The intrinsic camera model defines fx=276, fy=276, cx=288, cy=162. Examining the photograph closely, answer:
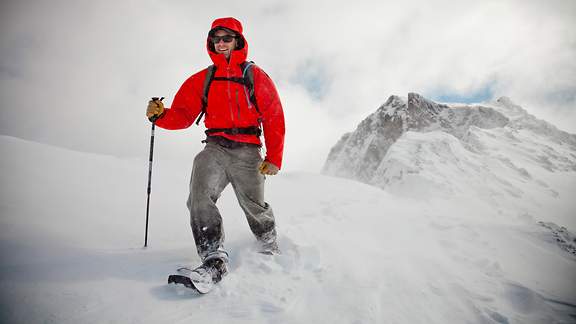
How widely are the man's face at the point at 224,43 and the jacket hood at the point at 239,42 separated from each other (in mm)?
48

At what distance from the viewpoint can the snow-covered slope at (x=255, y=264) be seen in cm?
192

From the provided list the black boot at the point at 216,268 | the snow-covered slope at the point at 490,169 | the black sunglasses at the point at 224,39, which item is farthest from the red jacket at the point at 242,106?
the snow-covered slope at the point at 490,169

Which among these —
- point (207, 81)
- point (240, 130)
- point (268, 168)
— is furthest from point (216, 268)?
point (207, 81)

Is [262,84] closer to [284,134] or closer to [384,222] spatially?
[284,134]

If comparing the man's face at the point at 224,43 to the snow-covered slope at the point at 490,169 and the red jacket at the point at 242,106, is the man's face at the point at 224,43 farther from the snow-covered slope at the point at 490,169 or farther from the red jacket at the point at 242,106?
the snow-covered slope at the point at 490,169

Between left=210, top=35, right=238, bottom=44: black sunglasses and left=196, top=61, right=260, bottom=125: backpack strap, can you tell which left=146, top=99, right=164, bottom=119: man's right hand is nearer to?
left=196, top=61, right=260, bottom=125: backpack strap

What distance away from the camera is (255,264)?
8.71ft

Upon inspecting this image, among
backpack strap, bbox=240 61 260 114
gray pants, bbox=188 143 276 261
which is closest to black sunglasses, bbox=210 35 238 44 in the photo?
backpack strap, bbox=240 61 260 114

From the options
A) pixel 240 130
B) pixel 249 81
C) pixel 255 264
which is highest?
pixel 249 81

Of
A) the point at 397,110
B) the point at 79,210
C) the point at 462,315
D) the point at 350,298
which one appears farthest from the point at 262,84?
the point at 397,110

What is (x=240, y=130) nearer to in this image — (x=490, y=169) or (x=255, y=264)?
(x=255, y=264)

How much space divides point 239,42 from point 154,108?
1293 mm

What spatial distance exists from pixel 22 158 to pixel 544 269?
846 centimetres

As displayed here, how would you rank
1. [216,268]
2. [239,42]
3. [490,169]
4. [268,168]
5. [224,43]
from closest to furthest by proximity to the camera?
1. [216,268]
2. [268,168]
3. [224,43]
4. [239,42]
5. [490,169]
